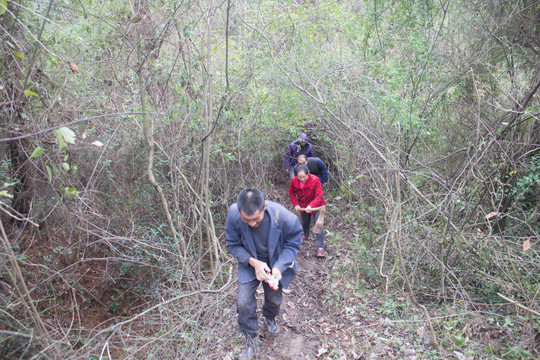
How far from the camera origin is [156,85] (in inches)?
175

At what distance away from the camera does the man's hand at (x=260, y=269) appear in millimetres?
3438

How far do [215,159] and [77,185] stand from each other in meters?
2.30

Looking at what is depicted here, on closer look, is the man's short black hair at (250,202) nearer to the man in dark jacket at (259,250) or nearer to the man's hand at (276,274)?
the man in dark jacket at (259,250)

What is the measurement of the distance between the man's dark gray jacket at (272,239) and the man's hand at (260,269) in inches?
2.9

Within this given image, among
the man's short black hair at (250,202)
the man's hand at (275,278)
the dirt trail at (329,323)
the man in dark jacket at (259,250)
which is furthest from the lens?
the dirt trail at (329,323)

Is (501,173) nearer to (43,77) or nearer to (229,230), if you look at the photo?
(229,230)

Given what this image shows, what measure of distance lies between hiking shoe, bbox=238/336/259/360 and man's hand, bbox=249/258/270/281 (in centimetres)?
74

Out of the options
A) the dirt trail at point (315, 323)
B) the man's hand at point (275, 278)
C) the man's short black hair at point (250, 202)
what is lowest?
the dirt trail at point (315, 323)

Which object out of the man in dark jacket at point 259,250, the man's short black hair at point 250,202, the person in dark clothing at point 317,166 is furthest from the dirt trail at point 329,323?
the man's short black hair at point 250,202

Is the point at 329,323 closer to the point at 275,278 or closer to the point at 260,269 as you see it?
the point at 275,278

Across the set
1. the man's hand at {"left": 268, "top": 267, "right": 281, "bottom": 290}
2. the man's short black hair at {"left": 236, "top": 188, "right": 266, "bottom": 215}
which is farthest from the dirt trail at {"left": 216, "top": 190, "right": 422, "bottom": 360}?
the man's short black hair at {"left": 236, "top": 188, "right": 266, "bottom": 215}

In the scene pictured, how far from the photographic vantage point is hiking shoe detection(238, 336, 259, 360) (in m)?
3.71

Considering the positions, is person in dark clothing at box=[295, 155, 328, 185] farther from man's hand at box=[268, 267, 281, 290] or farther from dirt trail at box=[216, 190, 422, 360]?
man's hand at box=[268, 267, 281, 290]

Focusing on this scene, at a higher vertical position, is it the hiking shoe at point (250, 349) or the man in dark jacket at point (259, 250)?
the man in dark jacket at point (259, 250)
